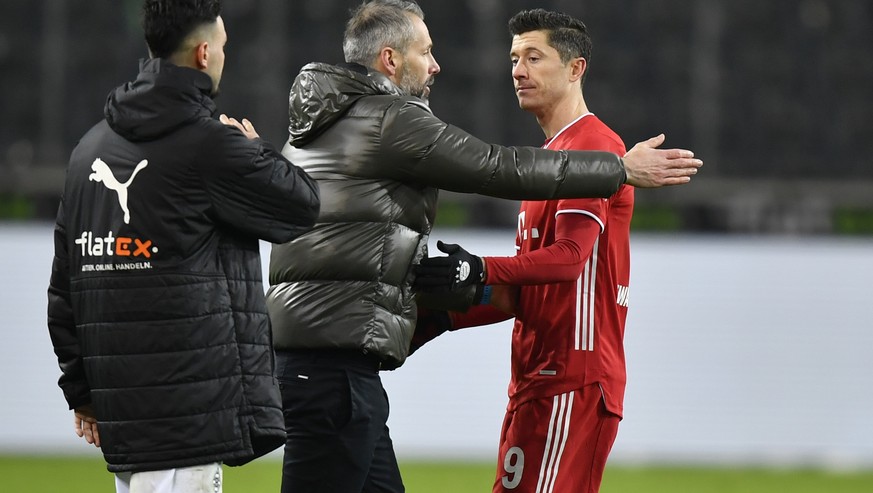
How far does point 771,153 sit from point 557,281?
7.25 m

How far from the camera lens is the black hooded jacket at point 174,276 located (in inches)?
128

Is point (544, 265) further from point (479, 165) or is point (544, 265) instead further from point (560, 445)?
point (560, 445)

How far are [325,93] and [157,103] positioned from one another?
0.70 m

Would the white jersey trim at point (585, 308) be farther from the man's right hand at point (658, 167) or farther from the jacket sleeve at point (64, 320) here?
the jacket sleeve at point (64, 320)

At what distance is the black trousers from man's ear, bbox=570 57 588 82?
4.49 ft

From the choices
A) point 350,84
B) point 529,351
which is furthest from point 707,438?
point 350,84

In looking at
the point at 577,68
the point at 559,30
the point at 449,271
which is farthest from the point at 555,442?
the point at 559,30

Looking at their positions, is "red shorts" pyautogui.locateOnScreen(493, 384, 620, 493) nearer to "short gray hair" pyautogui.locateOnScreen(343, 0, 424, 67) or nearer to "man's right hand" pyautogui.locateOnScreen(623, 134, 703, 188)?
"man's right hand" pyautogui.locateOnScreen(623, 134, 703, 188)

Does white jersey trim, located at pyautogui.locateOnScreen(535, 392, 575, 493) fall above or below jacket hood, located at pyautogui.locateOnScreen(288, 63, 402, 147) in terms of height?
below

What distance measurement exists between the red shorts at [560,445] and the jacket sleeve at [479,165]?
769 mm

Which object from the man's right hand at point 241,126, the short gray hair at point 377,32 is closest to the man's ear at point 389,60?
the short gray hair at point 377,32

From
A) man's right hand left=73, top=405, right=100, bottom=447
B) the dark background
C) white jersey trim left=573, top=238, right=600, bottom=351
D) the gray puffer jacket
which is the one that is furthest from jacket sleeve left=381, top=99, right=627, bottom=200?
the dark background

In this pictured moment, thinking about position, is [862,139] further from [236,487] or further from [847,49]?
[236,487]

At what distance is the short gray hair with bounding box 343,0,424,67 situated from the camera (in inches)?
159
